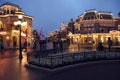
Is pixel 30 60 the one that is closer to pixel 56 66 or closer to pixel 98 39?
pixel 56 66

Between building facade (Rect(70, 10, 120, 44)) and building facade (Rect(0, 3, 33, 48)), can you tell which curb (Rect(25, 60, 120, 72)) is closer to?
building facade (Rect(0, 3, 33, 48))

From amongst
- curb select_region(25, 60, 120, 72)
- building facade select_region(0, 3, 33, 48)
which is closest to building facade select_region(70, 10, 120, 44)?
building facade select_region(0, 3, 33, 48)

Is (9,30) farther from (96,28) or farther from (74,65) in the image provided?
(74,65)

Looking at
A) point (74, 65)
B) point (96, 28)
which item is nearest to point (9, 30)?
point (96, 28)

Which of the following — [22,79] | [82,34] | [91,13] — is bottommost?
[22,79]

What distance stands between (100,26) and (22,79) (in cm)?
5666

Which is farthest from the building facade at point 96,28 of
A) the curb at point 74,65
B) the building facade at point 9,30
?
the curb at point 74,65

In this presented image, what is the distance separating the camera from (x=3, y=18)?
51.7 metres

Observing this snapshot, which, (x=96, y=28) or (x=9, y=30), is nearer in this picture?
(x=9, y=30)

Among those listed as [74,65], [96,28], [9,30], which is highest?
[96,28]

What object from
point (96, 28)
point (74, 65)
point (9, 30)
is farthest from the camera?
point (96, 28)

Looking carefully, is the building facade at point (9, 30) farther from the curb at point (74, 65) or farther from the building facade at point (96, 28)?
the curb at point (74, 65)

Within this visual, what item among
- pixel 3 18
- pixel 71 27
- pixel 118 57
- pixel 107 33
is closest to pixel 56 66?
pixel 118 57

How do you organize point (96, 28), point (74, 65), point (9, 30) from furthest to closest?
point (96, 28), point (9, 30), point (74, 65)
